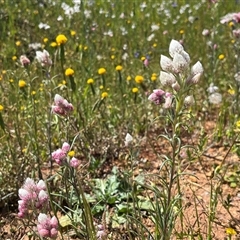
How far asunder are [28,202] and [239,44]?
2.51 meters

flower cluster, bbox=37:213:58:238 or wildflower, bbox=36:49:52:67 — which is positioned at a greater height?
wildflower, bbox=36:49:52:67

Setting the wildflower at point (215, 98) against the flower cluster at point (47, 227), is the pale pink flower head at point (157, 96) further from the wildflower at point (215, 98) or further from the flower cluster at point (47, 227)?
the wildflower at point (215, 98)

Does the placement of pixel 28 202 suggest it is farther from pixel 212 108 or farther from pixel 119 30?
pixel 119 30

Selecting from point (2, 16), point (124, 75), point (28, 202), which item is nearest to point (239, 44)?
point (124, 75)

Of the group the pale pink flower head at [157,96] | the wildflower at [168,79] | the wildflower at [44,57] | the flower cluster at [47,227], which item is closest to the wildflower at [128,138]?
the pale pink flower head at [157,96]

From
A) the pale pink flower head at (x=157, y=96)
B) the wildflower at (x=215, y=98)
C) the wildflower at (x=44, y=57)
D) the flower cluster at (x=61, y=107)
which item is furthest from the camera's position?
the wildflower at (x=215, y=98)

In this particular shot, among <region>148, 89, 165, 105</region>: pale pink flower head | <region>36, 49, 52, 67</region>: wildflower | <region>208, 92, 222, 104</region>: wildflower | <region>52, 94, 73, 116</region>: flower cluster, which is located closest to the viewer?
<region>52, 94, 73, 116</region>: flower cluster

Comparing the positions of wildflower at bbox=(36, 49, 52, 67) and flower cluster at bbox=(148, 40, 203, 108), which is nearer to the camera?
flower cluster at bbox=(148, 40, 203, 108)

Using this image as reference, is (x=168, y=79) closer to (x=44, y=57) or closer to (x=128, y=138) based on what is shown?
(x=128, y=138)

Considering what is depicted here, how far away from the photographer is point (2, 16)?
17.6 feet

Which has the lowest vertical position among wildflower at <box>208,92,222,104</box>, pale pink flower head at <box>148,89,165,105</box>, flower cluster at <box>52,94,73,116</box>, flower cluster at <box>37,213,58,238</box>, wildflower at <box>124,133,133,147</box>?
flower cluster at <box>37,213,58,238</box>

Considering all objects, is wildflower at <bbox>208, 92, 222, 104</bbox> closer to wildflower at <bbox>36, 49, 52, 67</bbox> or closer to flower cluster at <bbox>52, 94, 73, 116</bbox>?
wildflower at <bbox>36, 49, 52, 67</bbox>

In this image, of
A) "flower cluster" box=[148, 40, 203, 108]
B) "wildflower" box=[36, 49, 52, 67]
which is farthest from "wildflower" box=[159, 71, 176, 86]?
"wildflower" box=[36, 49, 52, 67]

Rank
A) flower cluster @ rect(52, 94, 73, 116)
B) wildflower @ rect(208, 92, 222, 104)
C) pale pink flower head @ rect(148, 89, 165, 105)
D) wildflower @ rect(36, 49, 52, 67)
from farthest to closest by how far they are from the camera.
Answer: wildflower @ rect(208, 92, 222, 104) < wildflower @ rect(36, 49, 52, 67) < pale pink flower head @ rect(148, 89, 165, 105) < flower cluster @ rect(52, 94, 73, 116)
